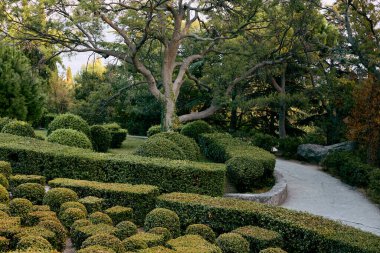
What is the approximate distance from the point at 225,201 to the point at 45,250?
381 centimetres

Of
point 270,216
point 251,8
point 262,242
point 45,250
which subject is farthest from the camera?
point 251,8

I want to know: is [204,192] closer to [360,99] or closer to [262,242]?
[262,242]

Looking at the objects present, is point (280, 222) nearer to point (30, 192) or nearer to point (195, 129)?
point (30, 192)

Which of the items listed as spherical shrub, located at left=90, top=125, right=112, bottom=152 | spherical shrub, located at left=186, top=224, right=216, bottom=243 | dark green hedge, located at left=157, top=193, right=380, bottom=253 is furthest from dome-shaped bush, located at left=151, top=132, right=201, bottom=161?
spherical shrub, located at left=186, top=224, right=216, bottom=243

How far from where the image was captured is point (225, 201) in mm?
8609

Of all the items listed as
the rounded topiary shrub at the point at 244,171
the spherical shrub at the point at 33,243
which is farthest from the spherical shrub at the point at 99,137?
the spherical shrub at the point at 33,243

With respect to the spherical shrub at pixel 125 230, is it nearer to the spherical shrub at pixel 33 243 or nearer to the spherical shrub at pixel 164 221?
the spherical shrub at pixel 164 221

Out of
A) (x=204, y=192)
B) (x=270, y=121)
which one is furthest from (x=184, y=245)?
(x=270, y=121)

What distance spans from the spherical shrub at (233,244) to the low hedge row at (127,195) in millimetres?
2517

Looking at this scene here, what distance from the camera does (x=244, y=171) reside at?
11.9 m

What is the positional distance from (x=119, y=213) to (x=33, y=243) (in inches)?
86.2

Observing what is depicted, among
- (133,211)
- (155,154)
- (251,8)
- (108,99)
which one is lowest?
(133,211)

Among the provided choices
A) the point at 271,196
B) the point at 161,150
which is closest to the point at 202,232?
the point at 271,196

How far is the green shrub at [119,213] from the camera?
8.00 meters
